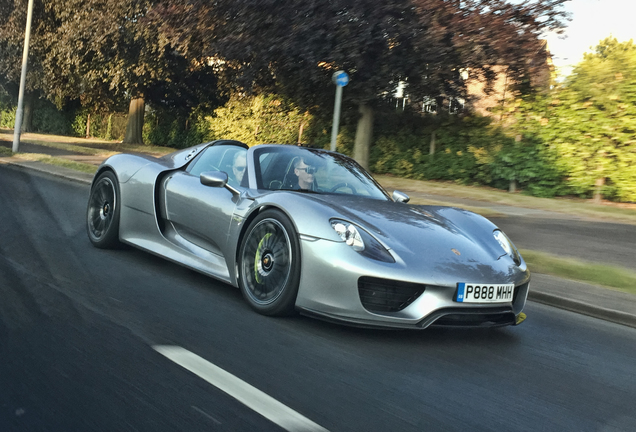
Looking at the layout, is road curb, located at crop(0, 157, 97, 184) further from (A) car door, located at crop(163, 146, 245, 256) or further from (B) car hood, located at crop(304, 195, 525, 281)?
(B) car hood, located at crop(304, 195, 525, 281)

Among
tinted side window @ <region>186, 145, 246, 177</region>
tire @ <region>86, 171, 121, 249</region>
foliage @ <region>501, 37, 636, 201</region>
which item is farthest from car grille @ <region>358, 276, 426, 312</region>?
foliage @ <region>501, 37, 636, 201</region>

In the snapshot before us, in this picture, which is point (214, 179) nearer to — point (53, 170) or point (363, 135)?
point (53, 170)

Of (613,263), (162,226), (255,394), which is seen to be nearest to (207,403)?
(255,394)

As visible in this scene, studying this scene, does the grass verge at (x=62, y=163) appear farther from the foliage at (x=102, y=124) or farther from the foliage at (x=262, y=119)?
the foliage at (x=102, y=124)

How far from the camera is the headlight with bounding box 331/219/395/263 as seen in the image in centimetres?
416

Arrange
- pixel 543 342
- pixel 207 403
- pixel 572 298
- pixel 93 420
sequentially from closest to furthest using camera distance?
pixel 93 420 < pixel 207 403 < pixel 543 342 < pixel 572 298

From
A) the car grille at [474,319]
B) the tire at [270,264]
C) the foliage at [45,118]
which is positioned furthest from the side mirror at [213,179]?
the foliage at [45,118]

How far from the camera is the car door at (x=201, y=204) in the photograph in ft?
16.8

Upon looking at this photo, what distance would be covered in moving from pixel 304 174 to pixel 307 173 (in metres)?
0.03

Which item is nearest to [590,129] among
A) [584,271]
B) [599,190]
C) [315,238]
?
[599,190]

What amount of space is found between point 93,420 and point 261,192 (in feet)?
8.29

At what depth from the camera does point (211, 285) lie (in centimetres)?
544

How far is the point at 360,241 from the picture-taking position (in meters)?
4.24

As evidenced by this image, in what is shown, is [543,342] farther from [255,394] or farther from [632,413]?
[255,394]
